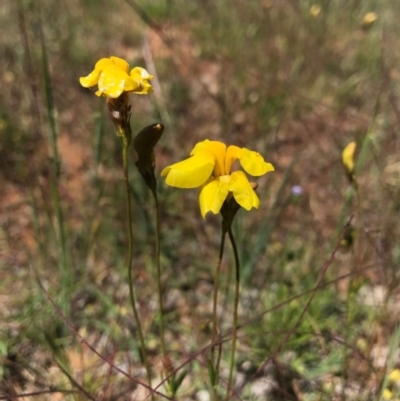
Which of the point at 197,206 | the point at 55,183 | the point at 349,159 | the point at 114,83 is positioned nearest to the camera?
the point at 114,83

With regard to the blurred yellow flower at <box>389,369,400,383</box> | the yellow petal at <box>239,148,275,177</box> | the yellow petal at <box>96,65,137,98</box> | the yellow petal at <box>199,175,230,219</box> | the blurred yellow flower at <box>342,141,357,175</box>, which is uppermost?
the blurred yellow flower at <box>342,141,357,175</box>

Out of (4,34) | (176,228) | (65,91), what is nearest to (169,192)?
(176,228)

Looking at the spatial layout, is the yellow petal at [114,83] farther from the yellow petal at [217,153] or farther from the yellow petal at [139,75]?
the yellow petal at [217,153]

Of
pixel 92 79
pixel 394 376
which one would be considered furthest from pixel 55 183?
pixel 394 376

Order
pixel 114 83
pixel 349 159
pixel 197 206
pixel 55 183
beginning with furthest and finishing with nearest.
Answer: pixel 197 206, pixel 55 183, pixel 349 159, pixel 114 83

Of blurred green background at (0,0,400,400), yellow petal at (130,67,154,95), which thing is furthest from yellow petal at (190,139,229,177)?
blurred green background at (0,0,400,400)

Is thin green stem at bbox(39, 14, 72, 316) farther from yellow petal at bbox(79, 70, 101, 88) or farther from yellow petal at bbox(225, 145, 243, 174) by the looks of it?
yellow petal at bbox(225, 145, 243, 174)

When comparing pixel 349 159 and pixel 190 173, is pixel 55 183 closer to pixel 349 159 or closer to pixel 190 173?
pixel 190 173
